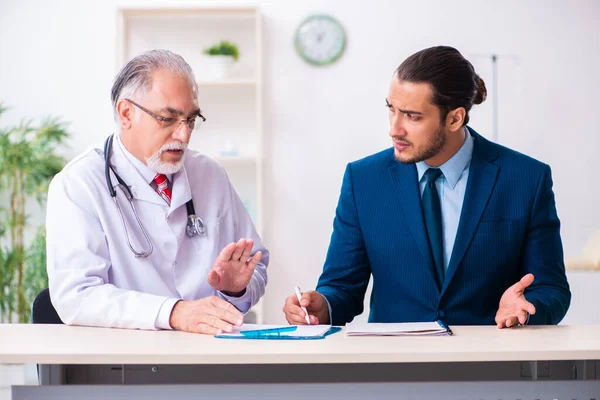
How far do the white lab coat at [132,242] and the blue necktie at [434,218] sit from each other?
53cm

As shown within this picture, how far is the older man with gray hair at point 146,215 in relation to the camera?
2039mm

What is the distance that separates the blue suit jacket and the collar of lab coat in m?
0.52

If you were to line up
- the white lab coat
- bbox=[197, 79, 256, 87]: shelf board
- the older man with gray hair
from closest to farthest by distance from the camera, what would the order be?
1. the white lab coat
2. the older man with gray hair
3. bbox=[197, 79, 256, 87]: shelf board

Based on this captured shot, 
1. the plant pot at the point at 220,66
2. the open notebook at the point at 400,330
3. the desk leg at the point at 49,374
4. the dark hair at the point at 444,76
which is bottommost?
the desk leg at the point at 49,374

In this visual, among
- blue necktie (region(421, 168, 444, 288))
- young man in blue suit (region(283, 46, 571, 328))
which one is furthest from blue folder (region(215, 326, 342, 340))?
blue necktie (region(421, 168, 444, 288))

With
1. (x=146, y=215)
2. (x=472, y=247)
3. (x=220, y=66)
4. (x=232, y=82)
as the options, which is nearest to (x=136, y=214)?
(x=146, y=215)

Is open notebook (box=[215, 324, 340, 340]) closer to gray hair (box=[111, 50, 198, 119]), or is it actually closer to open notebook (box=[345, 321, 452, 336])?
open notebook (box=[345, 321, 452, 336])

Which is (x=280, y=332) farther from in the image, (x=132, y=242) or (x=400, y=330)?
(x=132, y=242)

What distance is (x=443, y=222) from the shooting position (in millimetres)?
2322

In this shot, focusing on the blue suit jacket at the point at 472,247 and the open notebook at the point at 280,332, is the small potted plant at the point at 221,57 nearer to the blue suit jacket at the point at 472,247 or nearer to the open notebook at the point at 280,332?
the blue suit jacket at the point at 472,247

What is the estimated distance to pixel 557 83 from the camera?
503 cm

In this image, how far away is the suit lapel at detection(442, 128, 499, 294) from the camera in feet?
7.34

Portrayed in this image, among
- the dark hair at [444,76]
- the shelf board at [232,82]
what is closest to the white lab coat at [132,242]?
the dark hair at [444,76]

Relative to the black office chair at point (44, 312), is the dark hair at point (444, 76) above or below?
above
